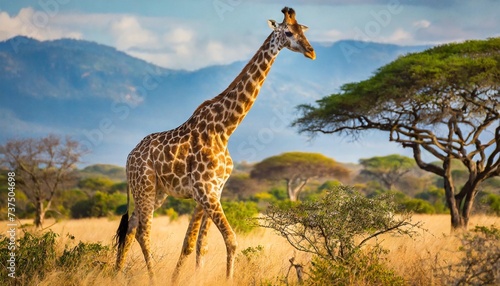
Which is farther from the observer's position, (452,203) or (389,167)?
(389,167)

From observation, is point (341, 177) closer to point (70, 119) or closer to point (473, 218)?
point (473, 218)

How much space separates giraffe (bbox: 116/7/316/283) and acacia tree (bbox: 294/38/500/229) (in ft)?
34.5

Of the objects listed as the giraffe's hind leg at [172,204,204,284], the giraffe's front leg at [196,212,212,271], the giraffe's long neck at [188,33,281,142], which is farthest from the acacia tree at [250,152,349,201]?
the giraffe's long neck at [188,33,281,142]

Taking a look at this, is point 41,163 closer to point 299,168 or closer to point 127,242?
point 127,242

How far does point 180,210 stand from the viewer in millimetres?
33219

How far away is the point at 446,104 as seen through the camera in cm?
1841

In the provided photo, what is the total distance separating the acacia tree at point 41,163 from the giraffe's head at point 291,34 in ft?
67.2

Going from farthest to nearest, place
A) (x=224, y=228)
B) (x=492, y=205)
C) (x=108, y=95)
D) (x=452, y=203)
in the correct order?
(x=108, y=95) < (x=492, y=205) < (x=452, y=203) < (x=224, y=228)

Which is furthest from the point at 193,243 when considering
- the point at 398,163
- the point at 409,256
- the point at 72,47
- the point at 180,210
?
the point at 72,47

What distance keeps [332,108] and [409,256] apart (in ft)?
37.8

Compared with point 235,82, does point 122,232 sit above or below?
below

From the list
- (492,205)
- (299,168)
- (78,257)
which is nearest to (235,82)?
(78,257)

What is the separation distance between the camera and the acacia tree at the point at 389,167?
48906 millimetres

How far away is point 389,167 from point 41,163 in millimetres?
28349
